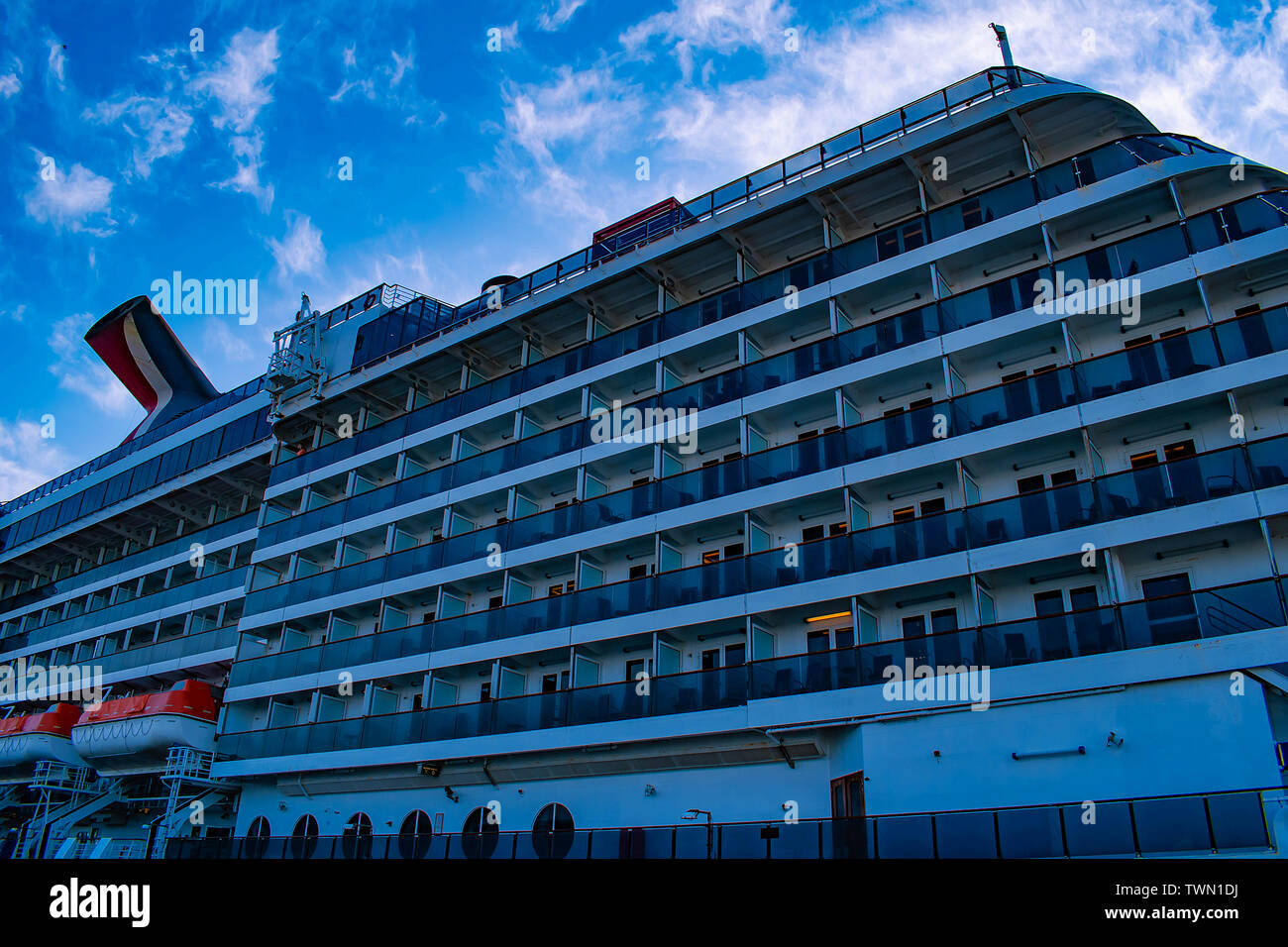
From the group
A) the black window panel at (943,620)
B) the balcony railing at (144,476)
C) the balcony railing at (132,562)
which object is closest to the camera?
the black window panel at (943,620)

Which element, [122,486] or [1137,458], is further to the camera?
[122,486]

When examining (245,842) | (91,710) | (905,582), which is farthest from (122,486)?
(905,582)

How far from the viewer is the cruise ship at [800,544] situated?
1880cm

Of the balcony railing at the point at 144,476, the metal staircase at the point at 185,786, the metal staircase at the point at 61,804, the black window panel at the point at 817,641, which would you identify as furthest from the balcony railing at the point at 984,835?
the balcony railing at the point at 144,476

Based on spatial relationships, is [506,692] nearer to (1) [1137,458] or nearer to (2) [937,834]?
(2) [937,834]

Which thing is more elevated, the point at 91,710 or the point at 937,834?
the point at 91,710

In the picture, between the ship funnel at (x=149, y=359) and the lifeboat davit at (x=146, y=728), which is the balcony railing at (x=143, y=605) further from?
the ship funnel at (x=149, y=359)

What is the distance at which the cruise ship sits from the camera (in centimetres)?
1880

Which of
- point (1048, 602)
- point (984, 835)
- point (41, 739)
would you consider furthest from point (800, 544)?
point (41, 739)

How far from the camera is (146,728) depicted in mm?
35781

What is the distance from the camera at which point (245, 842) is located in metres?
29.3

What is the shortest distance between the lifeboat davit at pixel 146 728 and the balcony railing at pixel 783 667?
144cm

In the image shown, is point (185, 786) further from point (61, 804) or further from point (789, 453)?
point (789, 453)
